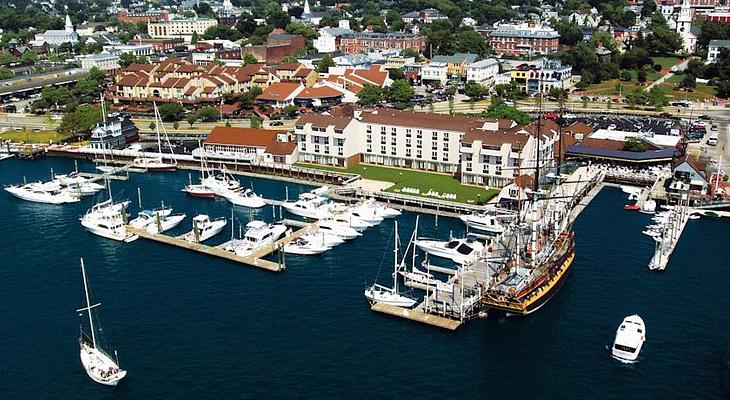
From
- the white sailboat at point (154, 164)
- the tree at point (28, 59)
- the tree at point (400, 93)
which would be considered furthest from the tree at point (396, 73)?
the tree at point (28, 59)

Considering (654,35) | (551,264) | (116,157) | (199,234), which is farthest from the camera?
(654,35)

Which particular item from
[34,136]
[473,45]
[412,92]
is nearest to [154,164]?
[34,136]

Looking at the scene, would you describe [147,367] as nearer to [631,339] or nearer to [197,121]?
[631,339]

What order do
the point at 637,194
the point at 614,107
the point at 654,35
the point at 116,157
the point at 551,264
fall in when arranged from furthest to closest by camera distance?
the point at 654,35 < the point at 614,107 < the point at 116,157 < the point at 637,194 < the point at 551,264

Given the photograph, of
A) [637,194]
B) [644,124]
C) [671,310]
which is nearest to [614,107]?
[644,124]

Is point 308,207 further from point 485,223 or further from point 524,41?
point 524,41

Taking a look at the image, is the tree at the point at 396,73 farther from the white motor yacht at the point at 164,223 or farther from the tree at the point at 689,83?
the white motor yacht at the point at 164,223
